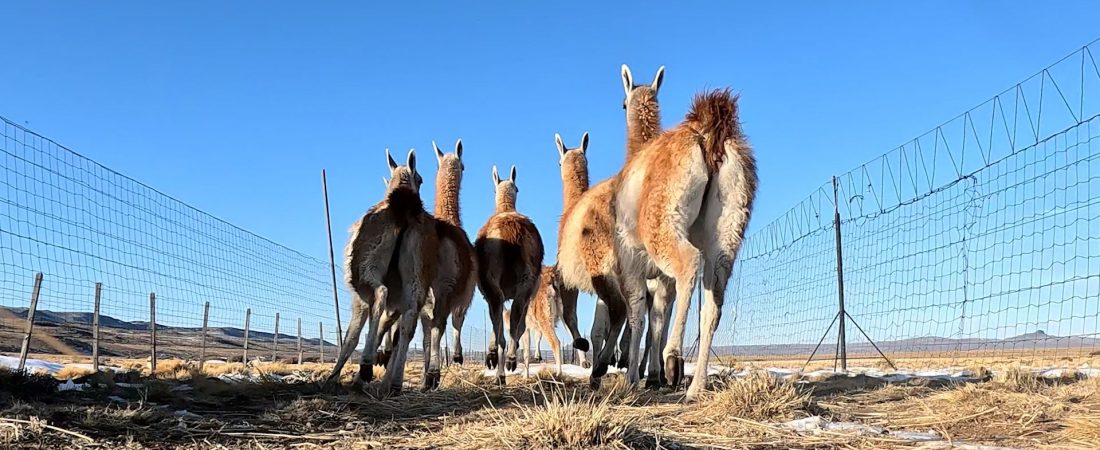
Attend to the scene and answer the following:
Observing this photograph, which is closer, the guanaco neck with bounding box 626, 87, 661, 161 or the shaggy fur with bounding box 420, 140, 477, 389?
the shaggy fur with bounding box 420, 140, 477, 389

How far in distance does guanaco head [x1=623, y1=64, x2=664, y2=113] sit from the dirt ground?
12.2 feet

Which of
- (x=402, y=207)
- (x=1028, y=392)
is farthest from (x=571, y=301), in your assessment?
(x=1028, y=392)

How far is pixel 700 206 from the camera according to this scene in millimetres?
5508

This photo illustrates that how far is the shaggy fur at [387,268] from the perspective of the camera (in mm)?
6223

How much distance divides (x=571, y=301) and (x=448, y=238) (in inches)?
192

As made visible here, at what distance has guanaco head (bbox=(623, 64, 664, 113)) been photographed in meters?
8.27

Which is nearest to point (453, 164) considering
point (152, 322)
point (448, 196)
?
point (448, 196)

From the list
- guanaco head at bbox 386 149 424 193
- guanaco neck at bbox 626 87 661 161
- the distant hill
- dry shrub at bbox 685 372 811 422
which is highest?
guanaco neck at bbox 626 87 661 161

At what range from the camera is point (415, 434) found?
12.6 ft

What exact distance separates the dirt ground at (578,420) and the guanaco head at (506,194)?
5.38m

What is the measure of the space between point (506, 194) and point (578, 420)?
8074mm

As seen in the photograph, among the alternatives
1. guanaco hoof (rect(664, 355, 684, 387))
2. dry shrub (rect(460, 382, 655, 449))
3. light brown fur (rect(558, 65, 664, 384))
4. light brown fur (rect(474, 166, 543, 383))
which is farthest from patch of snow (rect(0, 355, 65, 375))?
dry shrub (rect(460, 382, 655, 449))

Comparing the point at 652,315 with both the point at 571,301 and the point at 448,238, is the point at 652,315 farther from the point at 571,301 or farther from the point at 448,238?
the point at 571,301

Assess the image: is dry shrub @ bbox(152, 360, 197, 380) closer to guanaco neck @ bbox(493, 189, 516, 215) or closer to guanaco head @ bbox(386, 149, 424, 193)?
guanaco head @ bbox(386, 149, 424, 193)
